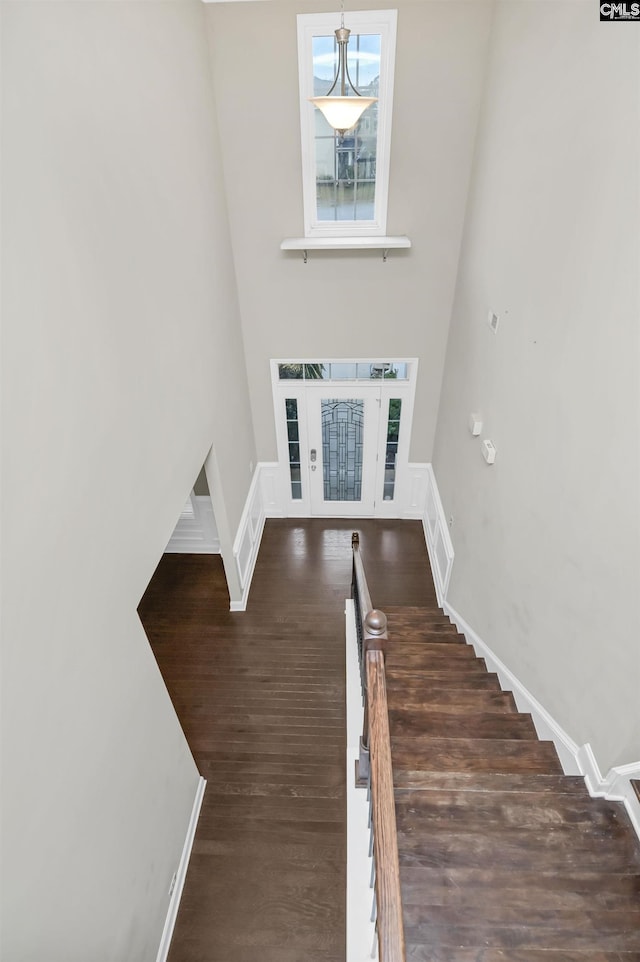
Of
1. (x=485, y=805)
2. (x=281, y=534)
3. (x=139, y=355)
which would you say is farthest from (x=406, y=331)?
(x=485, y=805)

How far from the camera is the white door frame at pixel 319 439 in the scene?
5793mm

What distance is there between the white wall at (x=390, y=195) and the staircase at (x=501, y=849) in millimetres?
3908

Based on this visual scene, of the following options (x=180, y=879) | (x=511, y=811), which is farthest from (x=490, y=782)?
(x=180, y=879)

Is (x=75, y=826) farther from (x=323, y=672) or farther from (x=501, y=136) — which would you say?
(x=501, y=136)

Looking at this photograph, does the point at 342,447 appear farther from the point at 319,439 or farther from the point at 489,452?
the point at 489,452

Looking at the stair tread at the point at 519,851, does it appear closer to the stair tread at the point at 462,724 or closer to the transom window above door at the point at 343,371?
the stair tread at the point at 462,724

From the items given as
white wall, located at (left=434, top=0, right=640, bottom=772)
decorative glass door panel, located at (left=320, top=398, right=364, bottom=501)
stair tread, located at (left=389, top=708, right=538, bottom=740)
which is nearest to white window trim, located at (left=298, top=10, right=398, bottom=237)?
white wall, located at (left=434, top=0, right=640, bottom=772)

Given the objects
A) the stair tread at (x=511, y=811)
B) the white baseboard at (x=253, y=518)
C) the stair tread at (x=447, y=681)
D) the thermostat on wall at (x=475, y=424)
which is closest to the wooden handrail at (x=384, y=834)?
the stair tread at (x=511, y=811)

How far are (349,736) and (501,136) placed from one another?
184 inches

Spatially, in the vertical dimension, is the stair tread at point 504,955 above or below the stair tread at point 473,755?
above

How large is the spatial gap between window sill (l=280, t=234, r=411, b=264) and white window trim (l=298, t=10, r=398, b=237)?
15cm

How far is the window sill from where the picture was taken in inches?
184

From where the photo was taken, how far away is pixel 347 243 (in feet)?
15.4

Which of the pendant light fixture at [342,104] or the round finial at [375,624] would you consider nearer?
the round finial at [375,624]
